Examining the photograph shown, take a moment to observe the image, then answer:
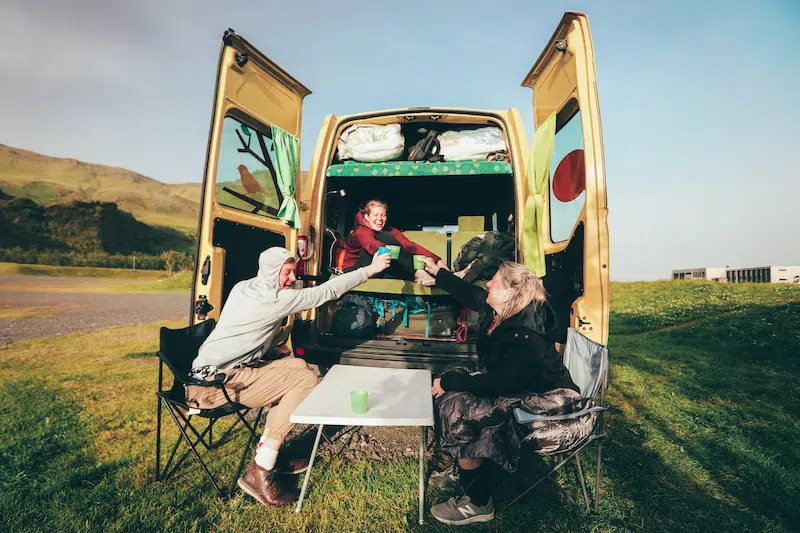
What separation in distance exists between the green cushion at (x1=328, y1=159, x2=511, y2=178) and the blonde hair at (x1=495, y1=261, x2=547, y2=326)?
4.67 ft

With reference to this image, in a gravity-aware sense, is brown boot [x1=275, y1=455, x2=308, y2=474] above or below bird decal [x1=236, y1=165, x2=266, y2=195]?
below

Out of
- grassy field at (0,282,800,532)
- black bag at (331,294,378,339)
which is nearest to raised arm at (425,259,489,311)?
black bag at (331,294,378,339)

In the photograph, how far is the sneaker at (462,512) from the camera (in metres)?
1.96

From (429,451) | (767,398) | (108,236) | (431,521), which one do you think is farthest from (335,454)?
(108,236)

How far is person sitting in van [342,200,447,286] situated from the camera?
3424 millimetres

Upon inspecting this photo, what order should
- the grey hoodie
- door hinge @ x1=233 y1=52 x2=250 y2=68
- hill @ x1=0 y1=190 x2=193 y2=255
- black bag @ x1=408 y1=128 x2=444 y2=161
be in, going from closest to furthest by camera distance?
the grey hoodie
door hinge @ x1=233 y1=52 x2=250 y2=68
black bag @ x1=408 y1=128 x2=444 y2=161
hill @ x1=0 y1=190 x2=193 y2=255

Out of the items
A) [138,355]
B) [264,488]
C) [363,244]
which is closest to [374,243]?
[363,244]

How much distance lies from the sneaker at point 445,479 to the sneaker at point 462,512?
0.30 meters

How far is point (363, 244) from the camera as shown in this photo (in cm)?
349

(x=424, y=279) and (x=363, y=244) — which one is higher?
A: (x=363, y=244)

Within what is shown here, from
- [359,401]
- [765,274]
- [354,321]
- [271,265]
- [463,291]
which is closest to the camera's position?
[359,401]

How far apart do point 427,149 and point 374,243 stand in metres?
1.00

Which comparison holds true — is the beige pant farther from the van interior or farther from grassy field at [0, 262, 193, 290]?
grassy field at [0, 262, 193, 290]

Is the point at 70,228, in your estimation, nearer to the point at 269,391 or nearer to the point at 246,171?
the point at 246,171
